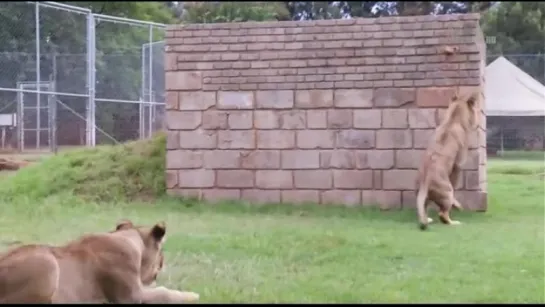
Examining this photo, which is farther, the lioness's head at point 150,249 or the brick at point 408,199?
the brick at point 408,199

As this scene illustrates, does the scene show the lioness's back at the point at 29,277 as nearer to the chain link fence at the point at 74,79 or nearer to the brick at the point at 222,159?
the brick at the point at 222,159

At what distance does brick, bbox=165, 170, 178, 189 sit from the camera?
1134cm

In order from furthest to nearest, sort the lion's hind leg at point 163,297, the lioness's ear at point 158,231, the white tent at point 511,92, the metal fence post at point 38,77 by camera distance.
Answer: the white tent at point 511,92 → the metal fence post at point 38,77 → the lioness's ear at point 158,231 → the lion's hind leg at point 163,297

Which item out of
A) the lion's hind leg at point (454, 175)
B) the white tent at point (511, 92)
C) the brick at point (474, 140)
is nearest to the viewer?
the lion's hind leg at point (454, 175)

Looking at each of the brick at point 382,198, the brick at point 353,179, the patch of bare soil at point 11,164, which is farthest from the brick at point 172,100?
the patch of bare soil at point 11,164

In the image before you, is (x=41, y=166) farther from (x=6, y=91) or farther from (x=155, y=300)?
(x=155, y=300)

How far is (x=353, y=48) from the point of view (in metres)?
10.9

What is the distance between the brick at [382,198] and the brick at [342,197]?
0.28ft

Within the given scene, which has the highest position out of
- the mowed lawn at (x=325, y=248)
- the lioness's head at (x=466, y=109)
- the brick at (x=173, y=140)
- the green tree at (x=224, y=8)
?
the green tree at (x=224, y=8)

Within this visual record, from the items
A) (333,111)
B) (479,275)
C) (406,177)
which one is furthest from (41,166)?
(479,275)

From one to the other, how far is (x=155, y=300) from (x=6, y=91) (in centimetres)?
859

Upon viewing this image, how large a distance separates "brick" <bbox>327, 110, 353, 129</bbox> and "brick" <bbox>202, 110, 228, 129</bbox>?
137 cm

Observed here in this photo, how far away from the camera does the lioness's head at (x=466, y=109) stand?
400 inches

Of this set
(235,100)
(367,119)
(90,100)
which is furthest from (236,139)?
(90,100)
